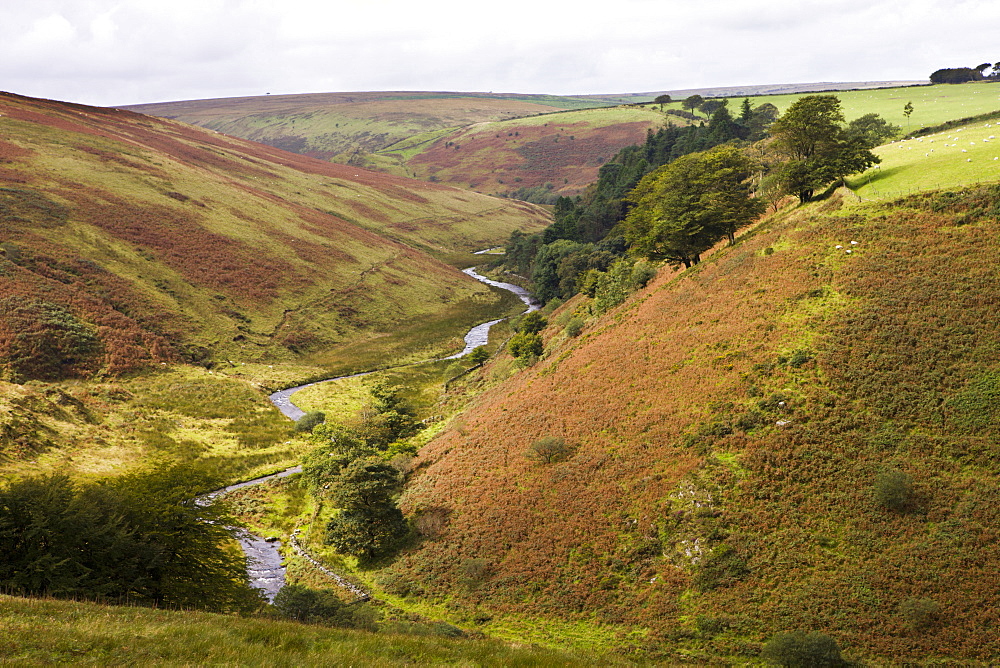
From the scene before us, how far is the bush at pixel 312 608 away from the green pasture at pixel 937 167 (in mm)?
43319

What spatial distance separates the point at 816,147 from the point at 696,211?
485 inches

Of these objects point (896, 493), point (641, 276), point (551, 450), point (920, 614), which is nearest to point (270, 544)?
point (551, 450)

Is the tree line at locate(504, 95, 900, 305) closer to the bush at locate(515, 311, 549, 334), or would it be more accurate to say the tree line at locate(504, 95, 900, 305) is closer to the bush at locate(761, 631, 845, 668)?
the bush at locate(515, 311, 549, 334)

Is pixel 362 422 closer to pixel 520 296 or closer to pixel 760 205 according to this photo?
pixel 760 205

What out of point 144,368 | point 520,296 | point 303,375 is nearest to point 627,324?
point 303,375

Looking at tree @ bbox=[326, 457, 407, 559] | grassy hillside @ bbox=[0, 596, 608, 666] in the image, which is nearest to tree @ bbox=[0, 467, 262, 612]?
grassy hillside @ bbox=[0, 596, 608, 666]

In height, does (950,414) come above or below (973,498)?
above

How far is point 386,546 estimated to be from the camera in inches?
1289

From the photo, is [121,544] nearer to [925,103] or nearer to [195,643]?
[195,643]

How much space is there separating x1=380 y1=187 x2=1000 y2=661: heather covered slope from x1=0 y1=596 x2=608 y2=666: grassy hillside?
8.19 m

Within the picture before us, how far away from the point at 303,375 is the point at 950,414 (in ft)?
216

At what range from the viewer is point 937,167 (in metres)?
41.4

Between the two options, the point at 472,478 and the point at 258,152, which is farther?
the point at 258,152

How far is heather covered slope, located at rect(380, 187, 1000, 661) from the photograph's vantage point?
21.6 meters
